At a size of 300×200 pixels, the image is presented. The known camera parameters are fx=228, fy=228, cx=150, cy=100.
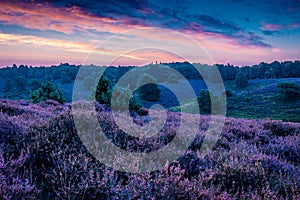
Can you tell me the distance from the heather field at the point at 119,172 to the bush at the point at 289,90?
59.7 m

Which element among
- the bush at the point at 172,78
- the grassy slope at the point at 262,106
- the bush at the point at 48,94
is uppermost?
the bush at the point at 172,78

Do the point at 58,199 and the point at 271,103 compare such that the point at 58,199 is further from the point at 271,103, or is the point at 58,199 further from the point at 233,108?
the point at 271,103

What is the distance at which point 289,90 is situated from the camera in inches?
2259

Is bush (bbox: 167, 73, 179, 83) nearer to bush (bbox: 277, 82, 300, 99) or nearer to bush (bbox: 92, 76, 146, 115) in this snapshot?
bush (bbox: 277, 82, 300, 99)

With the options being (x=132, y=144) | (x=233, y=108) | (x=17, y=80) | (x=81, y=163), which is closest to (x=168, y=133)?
(x=132, y=144)

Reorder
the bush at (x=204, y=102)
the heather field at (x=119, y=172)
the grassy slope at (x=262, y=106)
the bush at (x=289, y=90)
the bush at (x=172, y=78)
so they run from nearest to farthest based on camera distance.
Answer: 1. the heather field at (x=119, y=172)
2. the grassy slope at (x=262, y=106)
3. the bush at (x=204, y=102)
4. the bush at (x=289, y=90)
5. the bush at (x=172, y=78)

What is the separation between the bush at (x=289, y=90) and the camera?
57.5 meters

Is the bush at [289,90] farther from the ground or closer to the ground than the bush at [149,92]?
farther from the ground

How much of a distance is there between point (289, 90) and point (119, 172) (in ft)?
212

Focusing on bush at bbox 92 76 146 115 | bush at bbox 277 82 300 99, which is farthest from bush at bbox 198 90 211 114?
bush at bbox 92 76 146 115

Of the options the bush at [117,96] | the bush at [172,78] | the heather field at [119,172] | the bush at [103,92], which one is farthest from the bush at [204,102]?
the heather field at [119,172]

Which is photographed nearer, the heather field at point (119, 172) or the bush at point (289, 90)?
the heather field at point (119, 172)

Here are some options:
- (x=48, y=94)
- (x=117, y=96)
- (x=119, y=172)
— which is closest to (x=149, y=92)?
(x=48, y=94)

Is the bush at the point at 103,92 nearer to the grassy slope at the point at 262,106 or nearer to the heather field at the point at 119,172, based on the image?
the heather field at the point at 119,172
